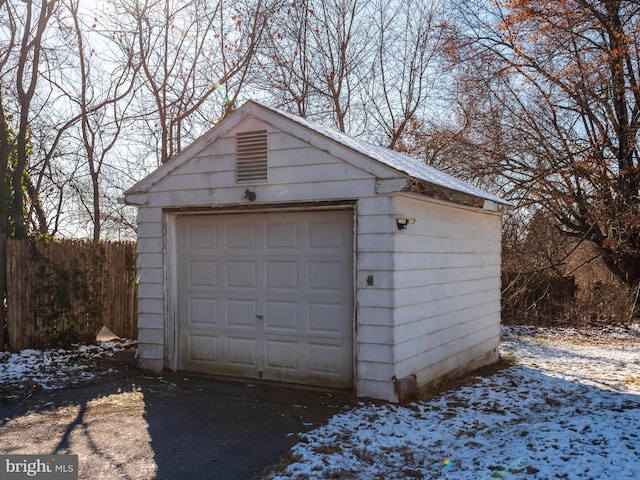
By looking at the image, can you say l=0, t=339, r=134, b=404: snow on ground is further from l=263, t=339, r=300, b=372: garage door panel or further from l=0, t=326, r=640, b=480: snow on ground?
l=263, t=339, r=300, b=372: garage door panel

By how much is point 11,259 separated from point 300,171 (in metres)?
5.21

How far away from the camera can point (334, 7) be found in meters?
17.6

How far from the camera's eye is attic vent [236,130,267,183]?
6.64 m

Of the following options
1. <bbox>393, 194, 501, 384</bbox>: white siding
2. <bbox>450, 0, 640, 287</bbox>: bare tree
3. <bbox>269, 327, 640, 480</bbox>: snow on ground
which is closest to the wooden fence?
<bbox>269, 327, 640, 480</bbox>: snow on ground

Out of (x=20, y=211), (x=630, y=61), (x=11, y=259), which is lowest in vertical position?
(x=11, y=259)

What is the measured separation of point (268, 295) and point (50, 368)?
336cm

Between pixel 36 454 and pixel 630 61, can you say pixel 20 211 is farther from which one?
pixel 630 61

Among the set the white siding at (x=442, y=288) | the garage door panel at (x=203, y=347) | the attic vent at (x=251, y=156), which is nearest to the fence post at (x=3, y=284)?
the garage door panel at (x=203, y=347)

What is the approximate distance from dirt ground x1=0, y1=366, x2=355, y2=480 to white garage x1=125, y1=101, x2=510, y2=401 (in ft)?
1.65

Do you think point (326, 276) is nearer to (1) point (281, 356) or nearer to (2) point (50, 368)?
(1) point (281, 356)

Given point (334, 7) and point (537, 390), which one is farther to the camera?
point (334, 7)

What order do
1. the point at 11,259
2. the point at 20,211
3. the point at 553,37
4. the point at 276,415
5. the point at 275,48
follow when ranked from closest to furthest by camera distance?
the point at 276,415 → the point at 11,259 → the point at 20,211 → the point at 553,37 → the point at 275,48

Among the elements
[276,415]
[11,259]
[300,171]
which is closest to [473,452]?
[276,415]

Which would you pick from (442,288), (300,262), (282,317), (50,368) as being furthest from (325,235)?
(50,368)
